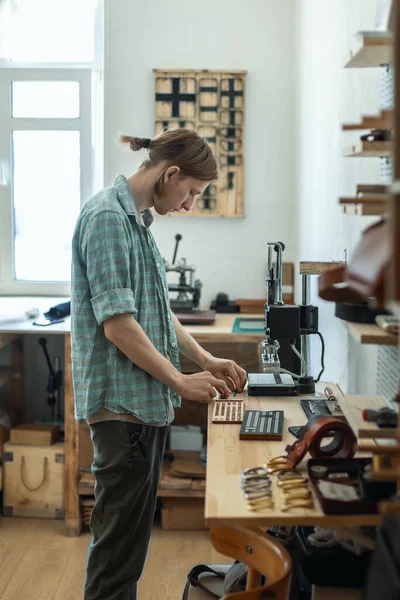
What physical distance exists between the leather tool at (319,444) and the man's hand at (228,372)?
68 cm

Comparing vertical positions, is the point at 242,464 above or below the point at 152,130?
below

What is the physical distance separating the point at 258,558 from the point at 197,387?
0.60 metres

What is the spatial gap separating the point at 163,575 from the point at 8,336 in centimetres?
143

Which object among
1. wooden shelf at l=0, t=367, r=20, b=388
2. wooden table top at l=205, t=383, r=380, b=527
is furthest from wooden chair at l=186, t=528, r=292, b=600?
wooden shelf at l=0, t=367, r=20, b=388

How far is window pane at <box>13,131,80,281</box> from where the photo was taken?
4.41m

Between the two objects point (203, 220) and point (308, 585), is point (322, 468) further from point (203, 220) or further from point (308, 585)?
point (203, 220)

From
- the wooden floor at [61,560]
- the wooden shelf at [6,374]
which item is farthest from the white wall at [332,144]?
the wooden shelf at [6,374]

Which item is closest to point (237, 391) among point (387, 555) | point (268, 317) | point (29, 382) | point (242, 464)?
point (268, 317)

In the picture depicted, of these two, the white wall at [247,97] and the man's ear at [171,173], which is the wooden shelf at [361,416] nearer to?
the man's ear at [171,173]

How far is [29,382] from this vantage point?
4.31 meters

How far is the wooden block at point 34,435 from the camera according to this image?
3689 mm

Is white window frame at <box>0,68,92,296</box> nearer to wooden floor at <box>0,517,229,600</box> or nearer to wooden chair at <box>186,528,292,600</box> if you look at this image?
wooden floor at <box>0,517,229,600</box>

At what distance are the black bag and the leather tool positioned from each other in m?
0.35

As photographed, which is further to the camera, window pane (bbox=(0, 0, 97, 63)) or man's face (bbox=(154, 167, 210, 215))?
window pane (bbox=(0, 0, 97, 63))
